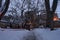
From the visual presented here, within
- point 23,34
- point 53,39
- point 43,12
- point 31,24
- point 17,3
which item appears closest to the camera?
point 53,39

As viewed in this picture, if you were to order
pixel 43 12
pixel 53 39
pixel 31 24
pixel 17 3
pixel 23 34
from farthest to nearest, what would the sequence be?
1. pixel 17 3
2. pixel 43 12
3. pixel 31 24
4. pixel 23 34
5. pixel 53 39

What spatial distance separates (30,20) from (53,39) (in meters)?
1.40

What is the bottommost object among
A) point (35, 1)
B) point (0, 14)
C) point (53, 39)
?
point (53, 39)

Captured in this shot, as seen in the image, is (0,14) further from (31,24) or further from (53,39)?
(53,39)

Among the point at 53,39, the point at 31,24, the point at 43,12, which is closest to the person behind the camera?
the point at 53,39

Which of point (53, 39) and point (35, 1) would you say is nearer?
point (53, 39)

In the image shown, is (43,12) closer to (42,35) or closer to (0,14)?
(0,14)

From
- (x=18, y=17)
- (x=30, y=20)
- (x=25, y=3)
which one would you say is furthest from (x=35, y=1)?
(x=30, y=20)

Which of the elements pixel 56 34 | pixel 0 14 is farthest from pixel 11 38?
pixel 0 14

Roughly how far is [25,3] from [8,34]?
205 centimetres

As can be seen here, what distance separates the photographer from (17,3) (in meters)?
4.96

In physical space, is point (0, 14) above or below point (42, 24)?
above

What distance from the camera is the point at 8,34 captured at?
2.70 meters

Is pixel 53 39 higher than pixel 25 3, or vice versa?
pixel 25 3
